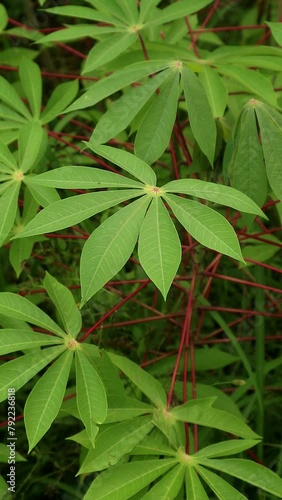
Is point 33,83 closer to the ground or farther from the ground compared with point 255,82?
farther from the ground

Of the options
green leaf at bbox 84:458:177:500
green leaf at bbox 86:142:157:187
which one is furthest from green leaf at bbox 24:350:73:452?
green leaf at bbox 86:142:157:187

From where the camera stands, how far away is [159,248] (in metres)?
0.99

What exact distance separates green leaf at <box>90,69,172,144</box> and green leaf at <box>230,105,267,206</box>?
0.16 meters

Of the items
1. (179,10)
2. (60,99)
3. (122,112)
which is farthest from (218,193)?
(60,99)

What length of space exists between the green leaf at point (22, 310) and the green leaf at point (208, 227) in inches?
10.8

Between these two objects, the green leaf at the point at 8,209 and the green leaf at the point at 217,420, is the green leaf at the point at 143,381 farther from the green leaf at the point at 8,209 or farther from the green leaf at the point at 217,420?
the green leaf at the point at 8,209

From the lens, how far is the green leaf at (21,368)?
1.08 m

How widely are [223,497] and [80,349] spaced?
0.31 metres

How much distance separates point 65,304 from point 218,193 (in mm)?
317

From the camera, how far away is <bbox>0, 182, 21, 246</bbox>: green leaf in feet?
3.95

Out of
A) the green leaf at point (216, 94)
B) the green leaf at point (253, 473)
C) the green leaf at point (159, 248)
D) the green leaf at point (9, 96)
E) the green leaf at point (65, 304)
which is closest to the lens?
the green leaf at point (159, 248)

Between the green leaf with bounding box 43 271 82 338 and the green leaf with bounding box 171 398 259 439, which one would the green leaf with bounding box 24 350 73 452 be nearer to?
the green leaf with bounding box 43 271 82 338

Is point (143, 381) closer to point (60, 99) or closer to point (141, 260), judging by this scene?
point (141, 260)

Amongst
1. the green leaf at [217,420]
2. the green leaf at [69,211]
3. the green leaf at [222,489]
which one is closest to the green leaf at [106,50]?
the green leaf at [69,211]
